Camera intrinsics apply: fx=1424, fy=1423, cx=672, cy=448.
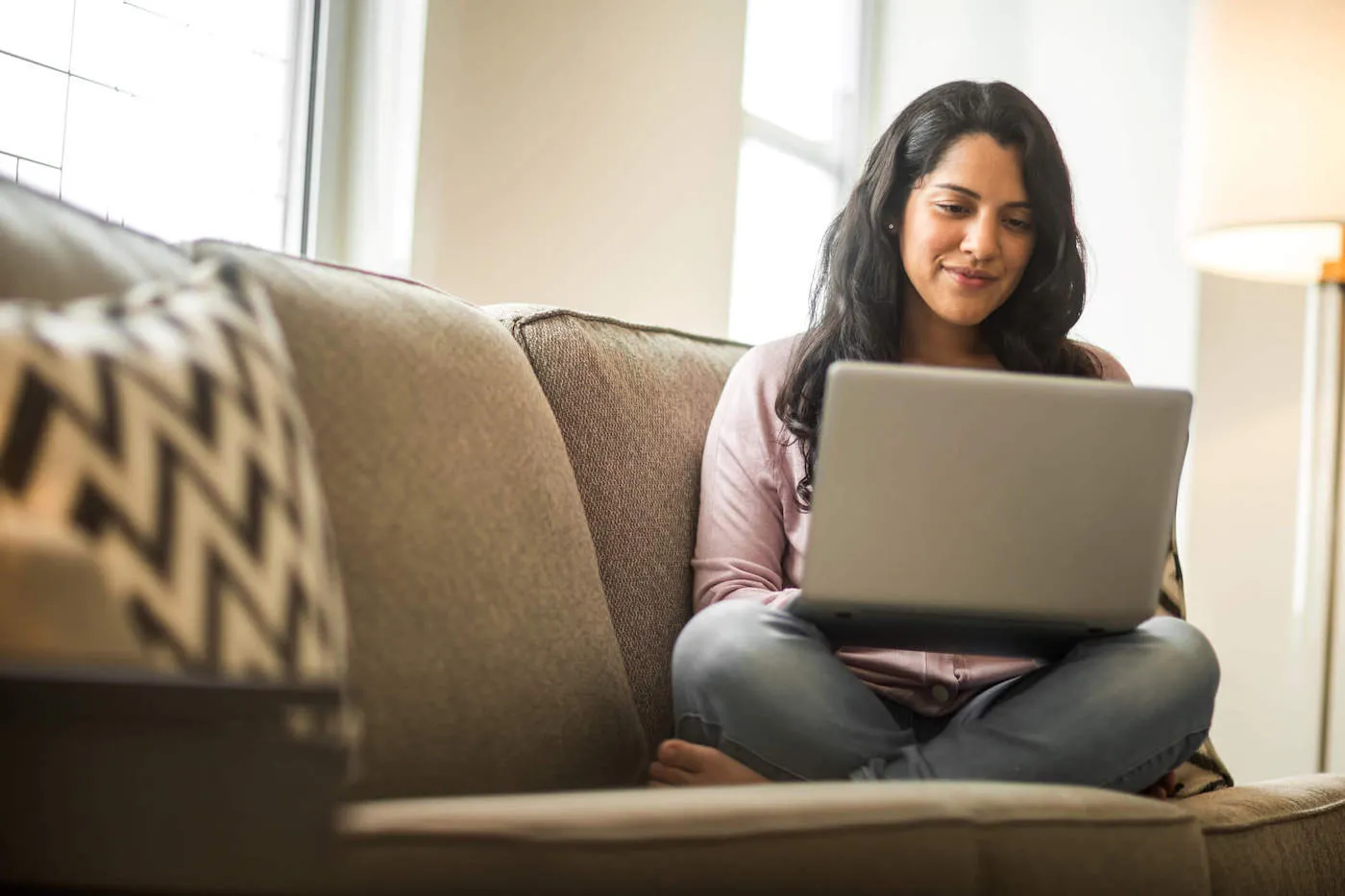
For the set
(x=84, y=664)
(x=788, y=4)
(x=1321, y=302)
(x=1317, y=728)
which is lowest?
(x=1317, y=728)

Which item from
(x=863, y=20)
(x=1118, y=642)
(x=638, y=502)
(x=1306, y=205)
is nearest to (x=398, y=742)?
(x=638, y=502)

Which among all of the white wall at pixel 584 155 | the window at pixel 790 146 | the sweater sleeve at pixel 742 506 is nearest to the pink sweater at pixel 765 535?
the sweater sleeve at pixel 742 506

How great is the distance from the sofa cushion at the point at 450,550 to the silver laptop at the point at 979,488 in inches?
9.7

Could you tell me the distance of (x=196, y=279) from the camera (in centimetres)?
89

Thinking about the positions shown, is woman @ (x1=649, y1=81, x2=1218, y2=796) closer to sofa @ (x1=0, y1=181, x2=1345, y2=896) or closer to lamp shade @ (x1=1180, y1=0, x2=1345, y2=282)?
sofa @ (x1=0, y1=181, x2=1345, y2=896)

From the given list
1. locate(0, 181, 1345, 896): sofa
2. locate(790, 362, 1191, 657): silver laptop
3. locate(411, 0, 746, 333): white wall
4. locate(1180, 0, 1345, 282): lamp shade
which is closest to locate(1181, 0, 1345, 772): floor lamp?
locate(1180, 0, 1345, 282): lamp shade

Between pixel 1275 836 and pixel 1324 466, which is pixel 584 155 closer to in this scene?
pixel 1324 466

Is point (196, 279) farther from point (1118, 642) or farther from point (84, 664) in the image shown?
point (1118, 642)

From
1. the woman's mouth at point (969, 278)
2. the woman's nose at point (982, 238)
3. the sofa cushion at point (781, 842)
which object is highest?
the woman's nose at point (982, 238)

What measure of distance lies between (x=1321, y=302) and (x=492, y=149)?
1.50 meters

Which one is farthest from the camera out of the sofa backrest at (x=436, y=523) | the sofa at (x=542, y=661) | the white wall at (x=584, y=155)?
the white wall at (x=584, y=155)

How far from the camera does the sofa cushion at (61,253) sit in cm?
91

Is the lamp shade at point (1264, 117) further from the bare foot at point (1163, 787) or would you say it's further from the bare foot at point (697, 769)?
the bare foot at point (697, 769)

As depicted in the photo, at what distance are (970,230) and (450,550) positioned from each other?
0.87m
